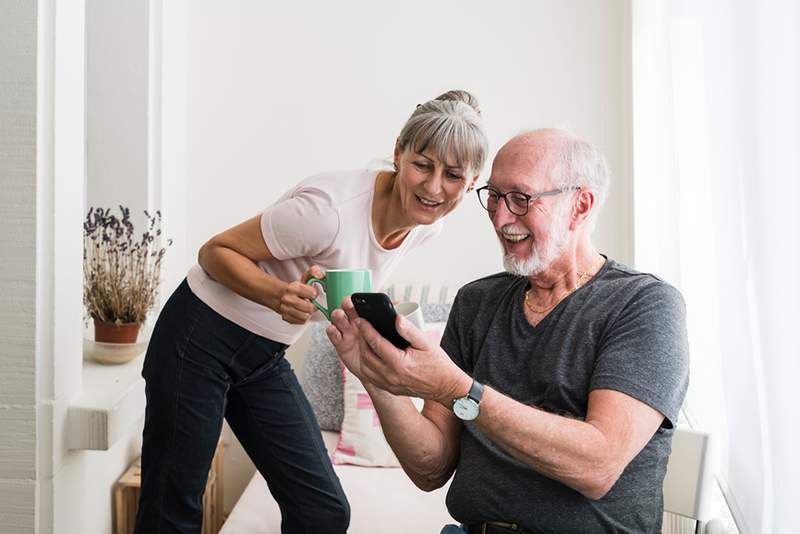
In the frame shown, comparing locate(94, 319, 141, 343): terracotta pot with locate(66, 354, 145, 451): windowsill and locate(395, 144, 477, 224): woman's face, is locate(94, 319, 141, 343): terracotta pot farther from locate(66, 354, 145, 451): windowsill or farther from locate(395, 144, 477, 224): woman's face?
locate(395, 144, 477, 224): woman's face

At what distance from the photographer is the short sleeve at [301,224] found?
5.53 ft

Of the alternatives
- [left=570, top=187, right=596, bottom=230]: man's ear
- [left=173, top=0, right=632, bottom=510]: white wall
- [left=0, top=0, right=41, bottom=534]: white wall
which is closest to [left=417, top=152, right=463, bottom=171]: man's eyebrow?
[left=570, top=187, right=596, bottom=230]: man's ear

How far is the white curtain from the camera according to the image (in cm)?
115

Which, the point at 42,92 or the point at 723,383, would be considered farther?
the point at 42,92

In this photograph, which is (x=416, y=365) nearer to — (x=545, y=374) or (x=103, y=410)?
(x=545, y=374)

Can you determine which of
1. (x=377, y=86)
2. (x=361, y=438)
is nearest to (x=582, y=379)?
(x=361, y=438)

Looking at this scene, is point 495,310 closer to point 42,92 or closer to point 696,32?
point 696,32

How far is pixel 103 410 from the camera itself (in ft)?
6.45

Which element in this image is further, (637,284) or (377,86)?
(377,86)

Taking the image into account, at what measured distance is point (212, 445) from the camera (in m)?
1.92

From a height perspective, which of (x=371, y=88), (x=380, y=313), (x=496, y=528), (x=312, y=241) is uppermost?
(x=371, y=88)

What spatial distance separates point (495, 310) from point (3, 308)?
3.58 ft

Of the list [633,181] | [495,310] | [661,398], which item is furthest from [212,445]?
[633,181]

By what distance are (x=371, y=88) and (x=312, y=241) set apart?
1667 millimetres
